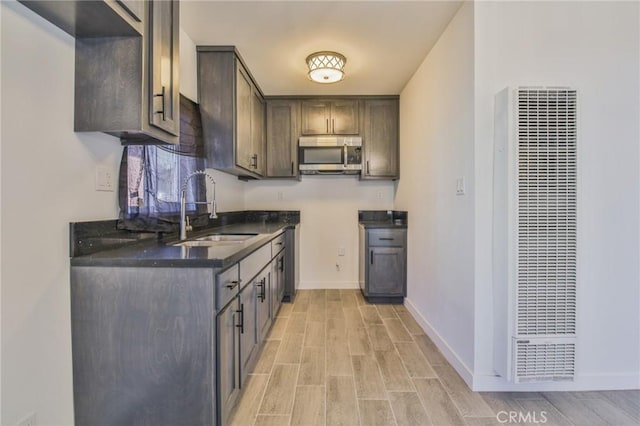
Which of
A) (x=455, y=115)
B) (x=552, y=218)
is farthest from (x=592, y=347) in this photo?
(x=455, y=115)

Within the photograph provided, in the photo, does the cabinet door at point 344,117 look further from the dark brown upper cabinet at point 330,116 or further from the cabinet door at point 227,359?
the cabinet door at point 227,359

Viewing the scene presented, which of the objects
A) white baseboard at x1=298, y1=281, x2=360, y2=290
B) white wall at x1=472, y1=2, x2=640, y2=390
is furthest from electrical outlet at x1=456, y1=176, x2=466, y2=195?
white baseboard at x1=298, y1=281, x2=360, y2=290

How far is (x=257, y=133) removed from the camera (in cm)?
326

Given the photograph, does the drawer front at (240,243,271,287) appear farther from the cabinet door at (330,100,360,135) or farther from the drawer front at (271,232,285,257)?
the cabinet door at (330,100,360,135)

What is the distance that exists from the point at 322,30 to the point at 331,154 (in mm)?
1452

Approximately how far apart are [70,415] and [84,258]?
67 cm

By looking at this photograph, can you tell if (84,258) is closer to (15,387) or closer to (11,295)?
(11,295)

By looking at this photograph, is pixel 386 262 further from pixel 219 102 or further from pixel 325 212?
pixel 219 102

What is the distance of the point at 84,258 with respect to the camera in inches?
49.4

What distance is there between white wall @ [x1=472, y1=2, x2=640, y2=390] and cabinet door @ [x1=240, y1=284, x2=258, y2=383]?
1387mm

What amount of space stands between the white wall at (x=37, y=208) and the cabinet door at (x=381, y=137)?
9.46ft

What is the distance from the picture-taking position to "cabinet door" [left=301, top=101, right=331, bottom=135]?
3.61 meters

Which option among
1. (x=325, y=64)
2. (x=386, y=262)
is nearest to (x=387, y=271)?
(x=386, y=262)

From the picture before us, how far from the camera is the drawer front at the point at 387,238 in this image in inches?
130
